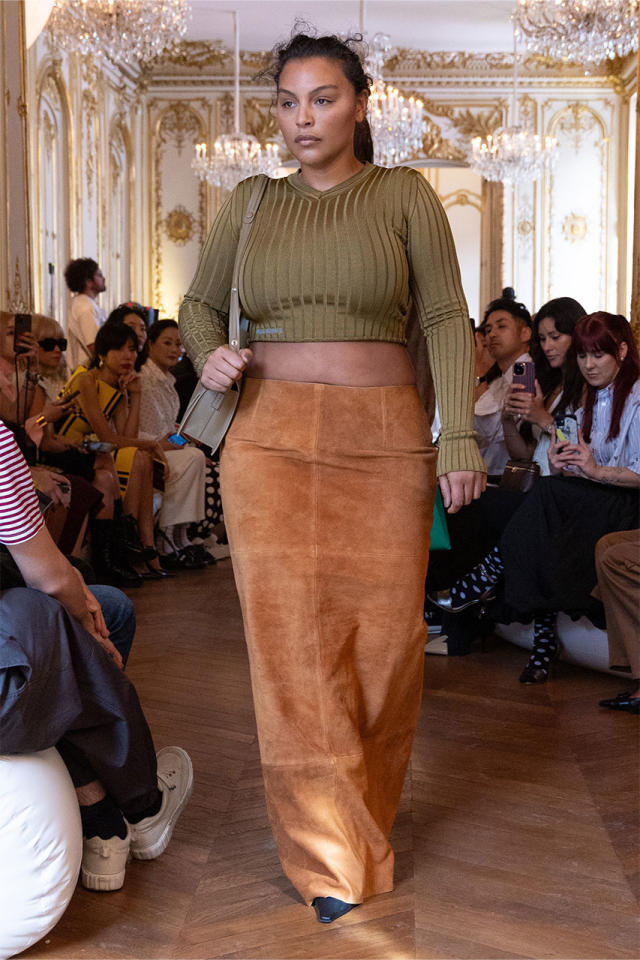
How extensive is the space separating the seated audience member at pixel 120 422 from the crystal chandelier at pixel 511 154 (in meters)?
6.19

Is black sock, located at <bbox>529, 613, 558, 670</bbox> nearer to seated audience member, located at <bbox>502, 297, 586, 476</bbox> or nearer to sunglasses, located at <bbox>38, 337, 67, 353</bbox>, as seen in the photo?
seated audience member, located at <bbox>502, 297, 586, 476</bbox>

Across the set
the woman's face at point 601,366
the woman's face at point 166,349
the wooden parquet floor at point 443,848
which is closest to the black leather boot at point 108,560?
the woman's face at point 166,349

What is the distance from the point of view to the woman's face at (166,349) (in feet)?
22.2

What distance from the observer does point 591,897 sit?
210 centimetres

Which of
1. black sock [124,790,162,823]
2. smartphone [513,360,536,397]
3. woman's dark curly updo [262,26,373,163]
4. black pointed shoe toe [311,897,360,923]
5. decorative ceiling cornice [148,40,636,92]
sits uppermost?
Answer: decorative ceiling cornice [148,40,636,92]

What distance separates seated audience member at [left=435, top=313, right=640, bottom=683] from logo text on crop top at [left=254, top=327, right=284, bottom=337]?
1795 millimetres

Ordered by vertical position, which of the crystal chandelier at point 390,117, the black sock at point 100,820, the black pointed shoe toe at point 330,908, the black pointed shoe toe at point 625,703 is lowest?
the black pointed shoe toe at point 625,703

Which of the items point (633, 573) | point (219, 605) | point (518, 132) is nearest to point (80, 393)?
point (219, 605)

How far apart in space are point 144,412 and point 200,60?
291 inches

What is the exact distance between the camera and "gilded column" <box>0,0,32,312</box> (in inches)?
310

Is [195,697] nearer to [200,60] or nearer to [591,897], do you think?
[591,897]

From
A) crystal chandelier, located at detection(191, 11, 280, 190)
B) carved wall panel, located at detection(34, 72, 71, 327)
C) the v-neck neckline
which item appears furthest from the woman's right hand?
crystal chandelier, located at detection(191, 11, 280, 190)

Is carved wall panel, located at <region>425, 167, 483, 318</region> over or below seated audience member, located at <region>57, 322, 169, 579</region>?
over

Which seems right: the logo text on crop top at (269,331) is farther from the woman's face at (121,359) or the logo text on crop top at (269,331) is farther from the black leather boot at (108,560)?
the woman's face at (121,359)
